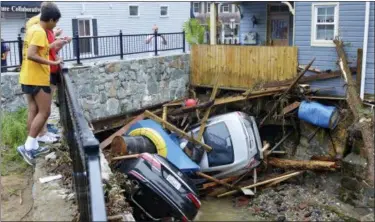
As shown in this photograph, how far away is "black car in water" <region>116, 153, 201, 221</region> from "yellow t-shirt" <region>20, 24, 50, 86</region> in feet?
7.03

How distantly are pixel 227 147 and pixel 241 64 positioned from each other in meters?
3.36

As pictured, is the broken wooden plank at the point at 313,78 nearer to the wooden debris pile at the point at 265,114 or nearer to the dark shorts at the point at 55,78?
the wooden debris pile at the point at 265,114

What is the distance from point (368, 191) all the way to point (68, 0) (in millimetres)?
12459

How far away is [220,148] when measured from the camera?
10422 millimetres

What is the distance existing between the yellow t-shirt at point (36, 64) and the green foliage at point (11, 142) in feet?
2.71

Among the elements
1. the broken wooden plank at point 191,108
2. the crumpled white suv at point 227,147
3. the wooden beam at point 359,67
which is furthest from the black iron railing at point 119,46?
the wooden beam at point 359,67

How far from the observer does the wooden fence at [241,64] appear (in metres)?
12.1

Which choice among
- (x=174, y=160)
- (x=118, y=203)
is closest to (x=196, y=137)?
(x=174, y=160)

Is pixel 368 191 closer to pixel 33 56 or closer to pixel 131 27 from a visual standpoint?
pixel 33 56

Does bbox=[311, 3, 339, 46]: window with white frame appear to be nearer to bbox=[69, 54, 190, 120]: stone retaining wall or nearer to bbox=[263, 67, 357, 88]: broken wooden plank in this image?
bbox=[263, 67, 357, 88]: broken wooden plank

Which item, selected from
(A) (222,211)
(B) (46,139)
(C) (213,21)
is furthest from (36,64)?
(C) (213,21)

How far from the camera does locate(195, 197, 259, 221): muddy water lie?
30.8 ft

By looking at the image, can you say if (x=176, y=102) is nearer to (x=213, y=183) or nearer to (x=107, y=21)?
(x=213, y=183)

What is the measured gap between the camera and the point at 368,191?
31.9 ft
